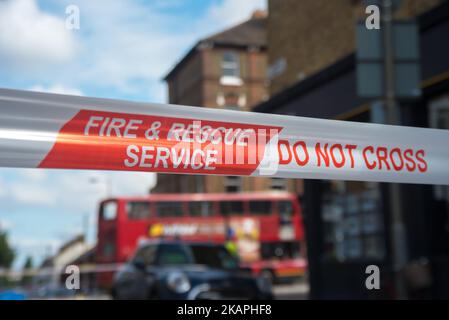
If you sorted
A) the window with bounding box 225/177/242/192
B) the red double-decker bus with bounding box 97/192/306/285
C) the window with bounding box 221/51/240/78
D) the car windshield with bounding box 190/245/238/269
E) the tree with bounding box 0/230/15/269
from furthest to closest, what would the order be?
the tree with bounding box 0/230/15/269 → the window with bounding box 221/51/240/78 → the window with bounding box 225/177/242/192 → the red double-decker bus with bounding box 97/192/306/285 → the car windshield with bounding box 190/245/238/269

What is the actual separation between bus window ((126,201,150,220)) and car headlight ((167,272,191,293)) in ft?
64.0

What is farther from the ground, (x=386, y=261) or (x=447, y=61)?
(x=447, y=61)

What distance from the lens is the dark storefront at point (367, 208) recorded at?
1051 centimetres

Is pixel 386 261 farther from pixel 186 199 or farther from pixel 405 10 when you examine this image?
pixel 186 199

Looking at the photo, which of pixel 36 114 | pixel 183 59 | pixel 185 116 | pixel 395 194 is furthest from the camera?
pixel 183 59

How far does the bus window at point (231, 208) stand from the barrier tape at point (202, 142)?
2355 cm

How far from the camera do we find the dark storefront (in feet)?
34.5

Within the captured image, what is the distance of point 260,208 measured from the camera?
2878 cm

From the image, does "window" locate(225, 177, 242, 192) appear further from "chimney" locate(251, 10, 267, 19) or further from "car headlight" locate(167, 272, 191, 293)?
"car headlight" locate(167, 272, 191, 293)

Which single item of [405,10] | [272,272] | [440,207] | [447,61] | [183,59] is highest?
[183,59]

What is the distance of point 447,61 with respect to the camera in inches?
410

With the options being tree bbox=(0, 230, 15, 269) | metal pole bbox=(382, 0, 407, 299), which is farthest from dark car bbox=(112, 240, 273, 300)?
tree bbox=(0, 230, 15, 269)
